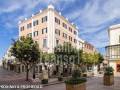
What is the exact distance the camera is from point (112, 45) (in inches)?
1569

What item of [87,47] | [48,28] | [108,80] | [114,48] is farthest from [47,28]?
[108,80]

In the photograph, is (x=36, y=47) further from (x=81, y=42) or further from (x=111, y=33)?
(x=81, y=42)

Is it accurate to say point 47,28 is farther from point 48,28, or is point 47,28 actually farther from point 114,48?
point 114,48

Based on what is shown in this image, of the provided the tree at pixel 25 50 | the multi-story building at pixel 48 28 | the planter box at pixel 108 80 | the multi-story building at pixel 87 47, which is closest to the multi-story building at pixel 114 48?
the tree at pixel 25 50

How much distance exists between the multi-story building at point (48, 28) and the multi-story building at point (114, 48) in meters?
15.6

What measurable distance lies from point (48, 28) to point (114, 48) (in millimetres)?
18818

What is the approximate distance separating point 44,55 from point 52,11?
38.8 feet

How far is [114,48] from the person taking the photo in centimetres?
3991

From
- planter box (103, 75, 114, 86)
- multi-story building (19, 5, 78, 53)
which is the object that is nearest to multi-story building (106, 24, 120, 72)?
multi-story building (19, 5, 78, 53)

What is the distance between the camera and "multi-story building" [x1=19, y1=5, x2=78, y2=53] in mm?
54125

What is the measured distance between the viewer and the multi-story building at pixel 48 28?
178 feet

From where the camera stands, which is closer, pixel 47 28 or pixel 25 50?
pixel 25 50

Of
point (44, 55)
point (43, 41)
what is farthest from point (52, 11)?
point (44, 55)

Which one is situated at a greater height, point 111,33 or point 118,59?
point 111,33
